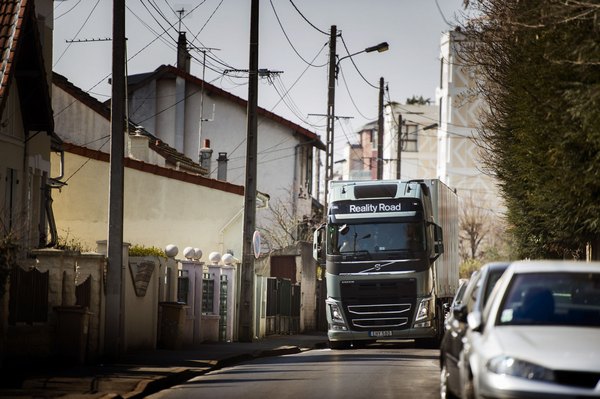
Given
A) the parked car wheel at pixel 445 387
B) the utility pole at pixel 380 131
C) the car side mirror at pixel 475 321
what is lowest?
the parked car wheel at pixel 445 387

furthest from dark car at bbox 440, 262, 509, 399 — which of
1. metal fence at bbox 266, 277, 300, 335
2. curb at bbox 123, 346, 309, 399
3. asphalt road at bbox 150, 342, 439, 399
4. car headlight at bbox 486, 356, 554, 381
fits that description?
metal fence at bbox 266, 277, 300, 335

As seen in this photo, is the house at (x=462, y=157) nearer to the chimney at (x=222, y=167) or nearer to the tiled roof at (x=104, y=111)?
the chimney at (x=222, y=167)

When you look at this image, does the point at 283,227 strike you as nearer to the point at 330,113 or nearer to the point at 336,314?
the point at 330,113

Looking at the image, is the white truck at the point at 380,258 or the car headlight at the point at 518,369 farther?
the white truck at the point at 380,258

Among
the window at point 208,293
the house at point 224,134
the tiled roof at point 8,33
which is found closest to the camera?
the tiled roof at point 8,33

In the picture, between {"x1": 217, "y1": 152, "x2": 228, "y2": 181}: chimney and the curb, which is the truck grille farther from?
{"x1": 217, "y1": 152, "x2": 228, "y2": 181}: chimney

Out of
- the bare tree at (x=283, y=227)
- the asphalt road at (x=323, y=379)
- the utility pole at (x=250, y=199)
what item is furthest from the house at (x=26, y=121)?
the bare tree at (x=283, y=227)

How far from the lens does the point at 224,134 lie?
6669 cm

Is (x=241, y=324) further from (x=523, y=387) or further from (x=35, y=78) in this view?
(x=523, y=387)

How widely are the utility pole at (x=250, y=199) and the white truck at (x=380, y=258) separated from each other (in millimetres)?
2606

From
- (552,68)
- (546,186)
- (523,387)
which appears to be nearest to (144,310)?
(546,186)

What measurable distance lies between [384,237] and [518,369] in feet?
64.6

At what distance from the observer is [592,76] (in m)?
18.1

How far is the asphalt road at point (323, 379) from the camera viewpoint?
59.9 ft
